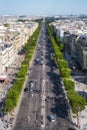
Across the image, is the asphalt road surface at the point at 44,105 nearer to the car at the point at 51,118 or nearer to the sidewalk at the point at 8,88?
the car at the point at 51,118

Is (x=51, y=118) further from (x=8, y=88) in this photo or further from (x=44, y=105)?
(x=8, y=88)

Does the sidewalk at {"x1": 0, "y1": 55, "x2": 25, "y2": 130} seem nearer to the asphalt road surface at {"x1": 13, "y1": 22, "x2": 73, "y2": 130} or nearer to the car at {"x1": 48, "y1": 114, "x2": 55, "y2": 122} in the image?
the asphalt road surface at {"x1": 13, "y1": 22, "x2": 73, "y2": 130}

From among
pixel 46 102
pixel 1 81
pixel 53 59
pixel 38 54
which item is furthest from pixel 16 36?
pixel 46 102

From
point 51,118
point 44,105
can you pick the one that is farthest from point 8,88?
point 51,118

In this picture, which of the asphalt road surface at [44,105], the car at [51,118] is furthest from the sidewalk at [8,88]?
the car at [51,118]

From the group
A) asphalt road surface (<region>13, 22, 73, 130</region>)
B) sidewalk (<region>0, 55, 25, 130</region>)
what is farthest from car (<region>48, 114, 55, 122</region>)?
sidewalk (<region>0, 55, 25, 130</region>)

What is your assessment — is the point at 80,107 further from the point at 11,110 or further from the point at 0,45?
the point at 0,45

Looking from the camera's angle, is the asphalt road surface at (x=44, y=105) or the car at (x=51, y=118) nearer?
the asphalt road surface at (x=44, y=105)

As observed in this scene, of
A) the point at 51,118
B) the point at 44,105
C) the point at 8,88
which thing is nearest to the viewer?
the point at 51,118

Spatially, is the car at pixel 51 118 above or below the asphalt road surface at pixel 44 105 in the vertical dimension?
above
